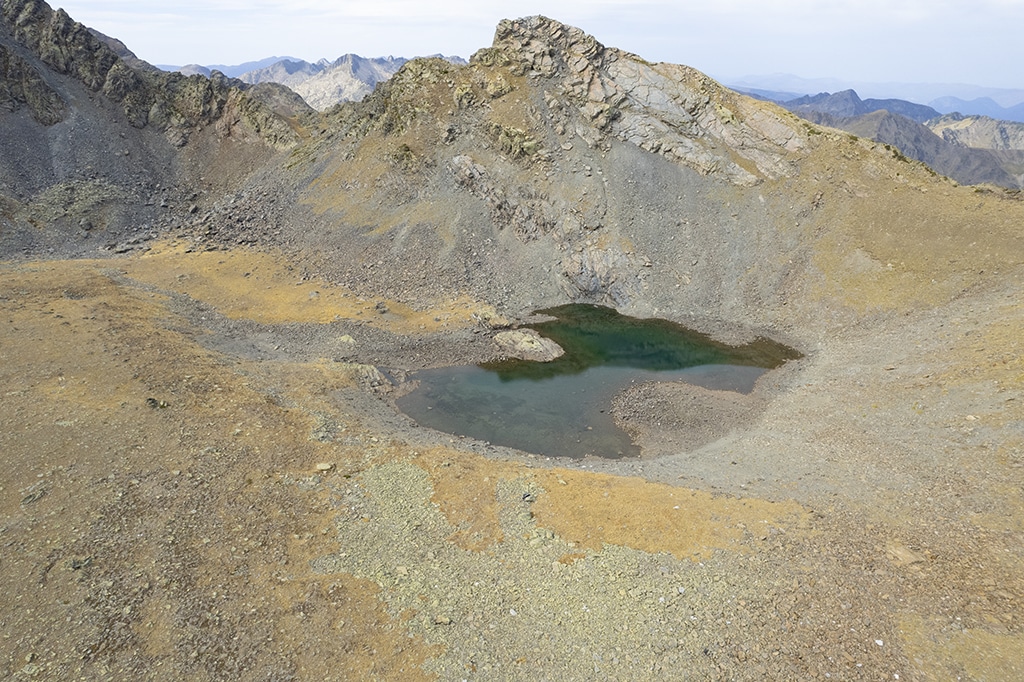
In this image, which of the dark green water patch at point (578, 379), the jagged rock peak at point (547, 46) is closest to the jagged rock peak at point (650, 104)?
the jagged rock peak at point (547, 46)

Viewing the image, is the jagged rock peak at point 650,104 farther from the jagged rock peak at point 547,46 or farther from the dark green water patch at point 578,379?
the dark green water patch at point 578,379

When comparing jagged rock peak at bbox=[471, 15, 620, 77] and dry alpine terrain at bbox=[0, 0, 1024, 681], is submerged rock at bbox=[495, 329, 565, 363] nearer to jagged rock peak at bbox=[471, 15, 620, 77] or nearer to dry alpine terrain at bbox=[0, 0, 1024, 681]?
dry alpine terrain at bbox=[0, 0, 1024, 681]

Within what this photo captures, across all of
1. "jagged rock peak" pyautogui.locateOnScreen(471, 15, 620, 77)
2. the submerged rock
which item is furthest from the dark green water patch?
"jagged rock peak" pyautogui.locateOnScreen(471, 15, 620, 77)

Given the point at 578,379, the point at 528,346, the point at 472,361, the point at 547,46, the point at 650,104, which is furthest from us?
the point at 547,46

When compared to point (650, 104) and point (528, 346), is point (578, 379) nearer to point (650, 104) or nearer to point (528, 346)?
point (528, 346)

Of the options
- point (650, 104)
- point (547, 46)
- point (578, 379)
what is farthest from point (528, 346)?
point (547, 46)

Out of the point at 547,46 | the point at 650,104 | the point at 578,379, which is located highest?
the point at 547,46

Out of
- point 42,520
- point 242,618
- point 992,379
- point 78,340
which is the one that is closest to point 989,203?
point 992,379
